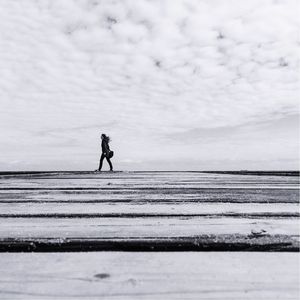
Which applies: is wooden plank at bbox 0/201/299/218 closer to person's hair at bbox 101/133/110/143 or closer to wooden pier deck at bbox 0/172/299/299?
wooden pier deck at bbox 0/172/299/299

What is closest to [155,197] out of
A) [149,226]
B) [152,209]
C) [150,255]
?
[152,209]

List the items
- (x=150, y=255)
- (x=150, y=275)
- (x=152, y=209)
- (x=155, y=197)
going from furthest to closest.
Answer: (x=155, y=197) < (x=152, y=209) < (x=150, y=255) < (x=150, y=275)

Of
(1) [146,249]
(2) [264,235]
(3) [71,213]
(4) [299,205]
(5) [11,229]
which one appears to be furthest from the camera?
(4) [299,205]

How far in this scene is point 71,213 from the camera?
1.65 m

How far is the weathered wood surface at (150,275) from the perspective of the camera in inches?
28.0

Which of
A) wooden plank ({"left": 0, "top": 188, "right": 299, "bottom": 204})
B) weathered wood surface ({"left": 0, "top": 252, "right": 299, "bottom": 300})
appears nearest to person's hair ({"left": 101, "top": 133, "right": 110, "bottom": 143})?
wooden plank ({"left": 0, "top": 188, "right": 299, "bottom": 204})

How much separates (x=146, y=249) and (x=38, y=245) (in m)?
0.33

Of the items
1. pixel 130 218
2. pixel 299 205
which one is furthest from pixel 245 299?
pixel 299 205

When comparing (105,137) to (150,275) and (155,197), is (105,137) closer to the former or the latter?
(155,197)

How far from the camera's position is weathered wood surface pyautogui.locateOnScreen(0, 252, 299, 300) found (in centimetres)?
71

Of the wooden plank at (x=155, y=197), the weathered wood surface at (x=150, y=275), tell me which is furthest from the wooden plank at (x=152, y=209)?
the weathered wood surface at (x=150, y=275)

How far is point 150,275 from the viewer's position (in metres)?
0.80

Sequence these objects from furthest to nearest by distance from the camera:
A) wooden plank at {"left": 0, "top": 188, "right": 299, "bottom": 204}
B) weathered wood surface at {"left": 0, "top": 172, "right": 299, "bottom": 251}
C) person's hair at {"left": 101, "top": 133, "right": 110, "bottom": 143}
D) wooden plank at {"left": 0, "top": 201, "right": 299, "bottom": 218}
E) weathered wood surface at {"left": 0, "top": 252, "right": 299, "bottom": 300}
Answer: person's hair at {"left": 101, "top": 133, "right": 110, "bottom": 143}
wooden plank at {"left": 0, "top": 188, "right": 299, "bottom": 204}
wooden plank at {"left": 0, "top": 201, "right": 299, "bottom": 218}
weathered wood surface at {"left": 0, "top": 172, "right": 299, "bottom": 251}
weathered wood surface at {"left": 0, "top": 252, "right": 299, "bottom": 300}

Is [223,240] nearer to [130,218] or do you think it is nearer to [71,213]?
[130,218]
